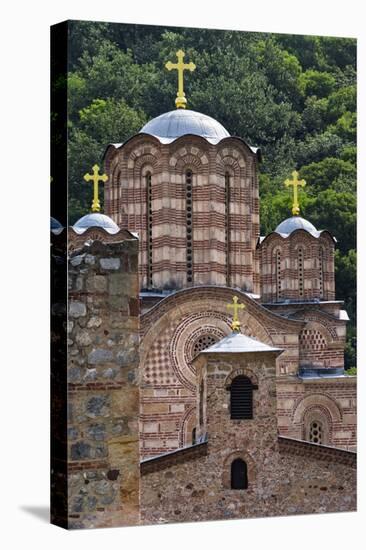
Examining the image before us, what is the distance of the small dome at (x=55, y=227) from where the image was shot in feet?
61.4

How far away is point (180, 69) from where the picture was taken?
20562 millimetres

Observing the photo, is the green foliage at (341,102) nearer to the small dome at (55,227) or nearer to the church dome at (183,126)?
the church dome at (183,126)

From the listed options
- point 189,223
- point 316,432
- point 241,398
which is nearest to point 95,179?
point 189,223

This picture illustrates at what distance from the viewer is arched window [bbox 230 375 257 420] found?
20.2 metres

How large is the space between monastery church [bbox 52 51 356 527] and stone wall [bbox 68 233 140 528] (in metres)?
0.01

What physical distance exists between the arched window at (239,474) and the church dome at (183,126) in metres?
4.20

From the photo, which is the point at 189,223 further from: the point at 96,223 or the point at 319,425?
the point at 319,425

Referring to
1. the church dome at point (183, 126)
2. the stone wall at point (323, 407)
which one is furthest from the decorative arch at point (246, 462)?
the church dome at point (183, 126)

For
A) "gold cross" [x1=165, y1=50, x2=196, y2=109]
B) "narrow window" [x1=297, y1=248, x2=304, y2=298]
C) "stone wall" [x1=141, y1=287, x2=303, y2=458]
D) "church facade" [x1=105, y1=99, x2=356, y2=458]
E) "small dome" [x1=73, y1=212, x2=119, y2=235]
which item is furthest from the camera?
"narrow window" [x1=297, y1=248, x2=304, y2=298]

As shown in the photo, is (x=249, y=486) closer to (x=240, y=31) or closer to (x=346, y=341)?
(x=346, y=341)

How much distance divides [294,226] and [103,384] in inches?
211

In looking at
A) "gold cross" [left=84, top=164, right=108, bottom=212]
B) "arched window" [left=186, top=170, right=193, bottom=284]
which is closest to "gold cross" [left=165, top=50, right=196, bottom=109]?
"arched window" [left=186, top=170, right=193, bottom=284]

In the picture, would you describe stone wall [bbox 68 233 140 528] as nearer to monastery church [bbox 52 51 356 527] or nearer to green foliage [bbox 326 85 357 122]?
monastery church [bbox 52 51 356 527]

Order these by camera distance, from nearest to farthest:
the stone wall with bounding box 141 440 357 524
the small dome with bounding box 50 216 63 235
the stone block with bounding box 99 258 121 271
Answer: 1. the stone block with bounding box 99 258 121 271
2. the small dome with bounding box 50 216 63 235
3. the stone wall with bounding box 141 440 357 524
